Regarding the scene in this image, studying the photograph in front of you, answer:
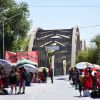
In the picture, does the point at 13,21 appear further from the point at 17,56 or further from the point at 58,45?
the point at 58,45

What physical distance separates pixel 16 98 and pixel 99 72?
4.78 m

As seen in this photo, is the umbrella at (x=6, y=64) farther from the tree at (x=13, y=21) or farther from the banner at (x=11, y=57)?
the tree at (x=13, y=21)

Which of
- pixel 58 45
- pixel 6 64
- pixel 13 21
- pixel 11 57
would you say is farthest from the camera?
pixel 58 45

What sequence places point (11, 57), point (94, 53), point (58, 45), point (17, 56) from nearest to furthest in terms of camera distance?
point (17, 56), point (11, 57), point (94, 53), point (58, 45)

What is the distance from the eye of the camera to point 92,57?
99.8m

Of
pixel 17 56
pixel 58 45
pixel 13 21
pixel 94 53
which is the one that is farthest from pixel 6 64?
pixel 58 45

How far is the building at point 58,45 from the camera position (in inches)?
5069

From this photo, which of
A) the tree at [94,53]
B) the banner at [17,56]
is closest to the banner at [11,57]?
the banner at [17,56]

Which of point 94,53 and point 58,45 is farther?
point 58,45

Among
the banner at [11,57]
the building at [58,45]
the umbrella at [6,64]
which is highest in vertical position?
the building at [58,45]

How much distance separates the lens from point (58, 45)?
145500 millimetres

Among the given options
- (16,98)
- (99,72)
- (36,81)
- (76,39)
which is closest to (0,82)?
(16,98)

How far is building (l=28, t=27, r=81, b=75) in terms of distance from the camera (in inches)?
5069

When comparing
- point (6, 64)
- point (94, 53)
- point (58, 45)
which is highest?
point (58, 45)
